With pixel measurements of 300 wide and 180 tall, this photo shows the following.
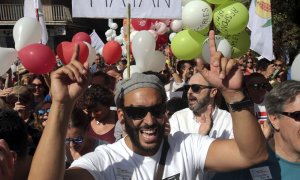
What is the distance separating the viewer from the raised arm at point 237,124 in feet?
8.09

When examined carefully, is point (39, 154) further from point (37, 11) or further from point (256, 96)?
point (37, 11)

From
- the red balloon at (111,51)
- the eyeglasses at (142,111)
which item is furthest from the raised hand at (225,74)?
the red balloon at (111,51)

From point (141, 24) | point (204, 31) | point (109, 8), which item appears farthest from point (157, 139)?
point (141, 24)

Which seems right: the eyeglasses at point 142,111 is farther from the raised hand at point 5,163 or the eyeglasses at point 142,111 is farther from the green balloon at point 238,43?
the green balloon at point 238,43

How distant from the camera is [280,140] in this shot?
276 centimetres

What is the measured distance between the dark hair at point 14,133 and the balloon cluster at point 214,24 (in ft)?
6.29

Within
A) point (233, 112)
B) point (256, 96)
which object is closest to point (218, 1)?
point (256, 96)

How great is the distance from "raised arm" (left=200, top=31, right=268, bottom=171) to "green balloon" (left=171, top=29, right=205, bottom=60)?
172cm

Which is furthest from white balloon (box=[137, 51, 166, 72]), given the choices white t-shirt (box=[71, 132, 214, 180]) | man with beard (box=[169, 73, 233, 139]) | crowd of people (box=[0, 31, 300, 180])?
white t-shirt (box=[71, 132, 214, 180])

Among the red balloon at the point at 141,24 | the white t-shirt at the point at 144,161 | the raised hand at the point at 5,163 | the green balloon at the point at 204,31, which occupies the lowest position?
the white t-shirt at the point at 144,161

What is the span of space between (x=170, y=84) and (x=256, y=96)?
246 cm

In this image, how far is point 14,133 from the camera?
251 centimetres

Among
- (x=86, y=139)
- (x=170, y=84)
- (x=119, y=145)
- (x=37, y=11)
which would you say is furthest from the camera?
(x=170, y=84)

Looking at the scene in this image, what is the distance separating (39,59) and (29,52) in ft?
0.43
